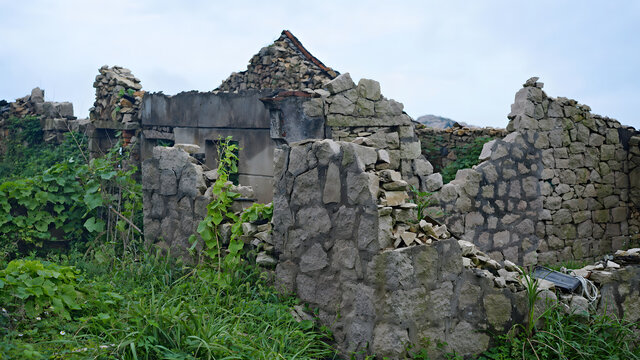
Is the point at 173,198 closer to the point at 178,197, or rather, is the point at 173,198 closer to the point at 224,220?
the point at 178,197

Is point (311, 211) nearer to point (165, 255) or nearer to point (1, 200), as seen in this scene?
point (165, 255)

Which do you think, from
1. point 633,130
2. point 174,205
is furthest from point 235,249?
point 633,130

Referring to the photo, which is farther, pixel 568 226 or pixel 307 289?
pixel 568 226

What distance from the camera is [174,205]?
668cm

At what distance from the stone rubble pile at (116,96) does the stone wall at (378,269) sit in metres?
6.94

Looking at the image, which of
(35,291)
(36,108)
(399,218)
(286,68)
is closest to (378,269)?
(399,218)

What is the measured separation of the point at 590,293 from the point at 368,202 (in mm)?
2356

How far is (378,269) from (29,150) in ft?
36.3

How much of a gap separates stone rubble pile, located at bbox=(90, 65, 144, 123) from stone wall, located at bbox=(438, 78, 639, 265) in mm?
6470

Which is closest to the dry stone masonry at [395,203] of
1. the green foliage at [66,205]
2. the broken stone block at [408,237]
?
the broken stone block at [408,237]

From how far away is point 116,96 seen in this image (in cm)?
1121

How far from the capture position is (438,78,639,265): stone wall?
27.3 ft

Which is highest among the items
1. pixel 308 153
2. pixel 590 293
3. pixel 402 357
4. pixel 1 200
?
pixel 308 153

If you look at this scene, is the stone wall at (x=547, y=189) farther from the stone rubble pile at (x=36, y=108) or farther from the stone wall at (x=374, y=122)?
the stone rubble pile at (x=36, y=108)
